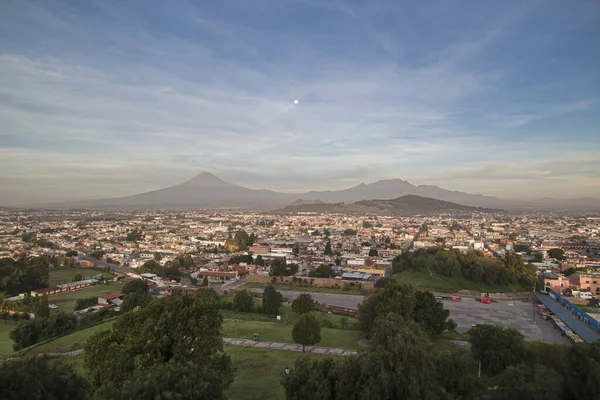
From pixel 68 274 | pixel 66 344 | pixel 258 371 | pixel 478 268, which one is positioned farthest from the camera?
pixel 68 274

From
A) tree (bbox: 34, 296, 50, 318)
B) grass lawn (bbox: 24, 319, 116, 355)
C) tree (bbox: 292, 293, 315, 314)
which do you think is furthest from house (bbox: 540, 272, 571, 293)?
tree (bbox: 34, 296, 50, 318)

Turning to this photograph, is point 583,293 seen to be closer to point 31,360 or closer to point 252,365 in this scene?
point 252,365

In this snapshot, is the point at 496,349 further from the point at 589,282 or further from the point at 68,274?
the point at 68,274

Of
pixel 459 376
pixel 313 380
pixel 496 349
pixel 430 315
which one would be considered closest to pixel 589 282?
pixel 430 315

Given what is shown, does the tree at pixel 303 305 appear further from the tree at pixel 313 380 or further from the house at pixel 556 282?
the house at pixel 556 282

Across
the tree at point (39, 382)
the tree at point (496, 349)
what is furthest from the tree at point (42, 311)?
the tree at point (496, 349)

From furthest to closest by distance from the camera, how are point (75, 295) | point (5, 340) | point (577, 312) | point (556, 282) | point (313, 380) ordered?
point (556, 282) → point (75, 295) → point (577, 312) → point (5, 340) → point (313, 380)

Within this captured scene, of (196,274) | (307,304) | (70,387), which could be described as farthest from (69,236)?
(70,387)
